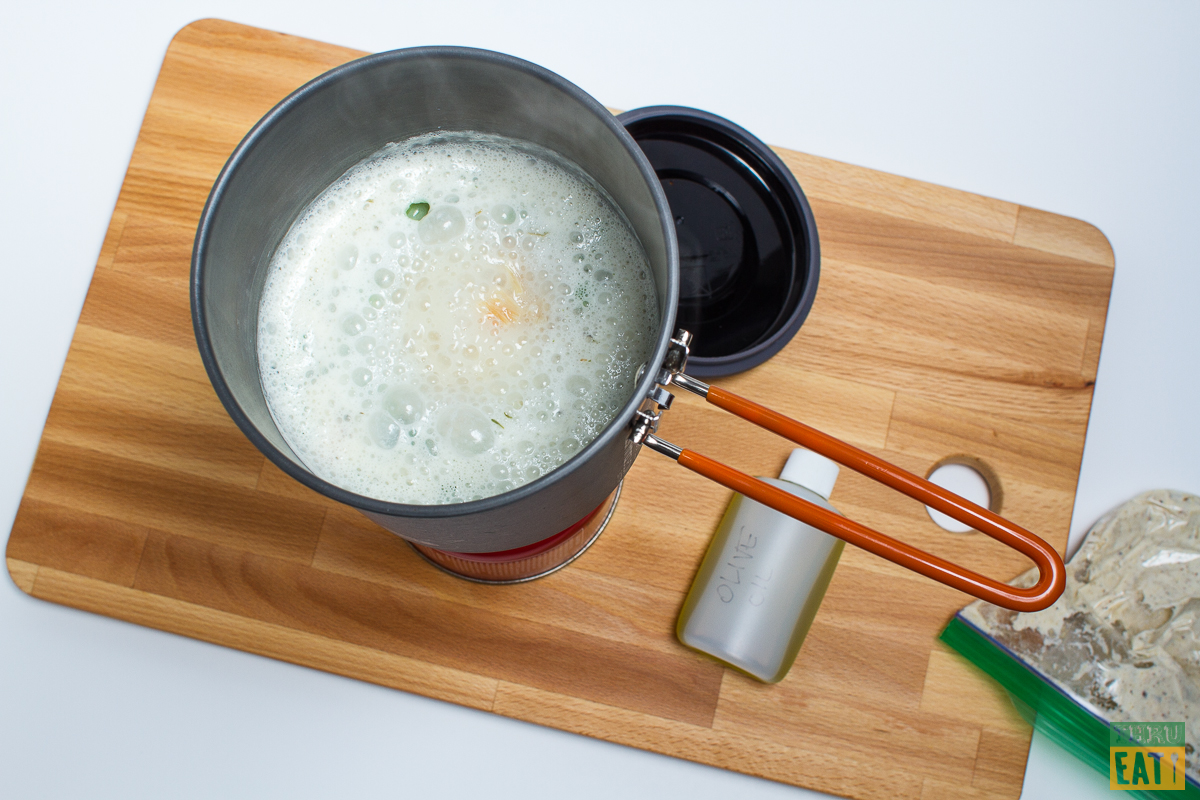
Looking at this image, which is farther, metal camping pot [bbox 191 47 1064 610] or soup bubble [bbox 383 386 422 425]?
soup bubble [bbox 383 386 422 425]

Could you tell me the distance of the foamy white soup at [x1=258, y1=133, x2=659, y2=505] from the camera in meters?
0.54

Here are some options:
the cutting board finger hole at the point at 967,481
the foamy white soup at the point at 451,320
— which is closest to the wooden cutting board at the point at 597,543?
the cutting board finger hole at the point at 967,481

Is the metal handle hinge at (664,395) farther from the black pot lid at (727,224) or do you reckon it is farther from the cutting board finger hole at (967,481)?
the cutting board finger hole at (967,481)

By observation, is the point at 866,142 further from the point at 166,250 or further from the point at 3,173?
the point at 3,173

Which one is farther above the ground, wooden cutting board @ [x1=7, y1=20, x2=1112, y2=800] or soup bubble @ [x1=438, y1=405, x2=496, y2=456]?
soup bubble @ [x1=438, y1=405, x2=496, y2=456]

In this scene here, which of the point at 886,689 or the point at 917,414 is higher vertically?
the point at 917,414

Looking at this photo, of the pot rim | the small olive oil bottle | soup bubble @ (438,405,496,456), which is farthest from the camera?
the small olive oil bottle

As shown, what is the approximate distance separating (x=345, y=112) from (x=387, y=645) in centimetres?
50

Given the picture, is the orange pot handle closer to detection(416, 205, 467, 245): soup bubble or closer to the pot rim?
the pot rim

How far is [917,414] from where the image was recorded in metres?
0.80

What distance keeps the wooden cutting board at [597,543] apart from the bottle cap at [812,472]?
0.14ft

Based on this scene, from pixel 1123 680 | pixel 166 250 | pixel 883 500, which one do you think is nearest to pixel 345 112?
pixel 166 250
